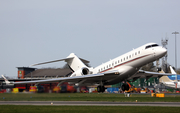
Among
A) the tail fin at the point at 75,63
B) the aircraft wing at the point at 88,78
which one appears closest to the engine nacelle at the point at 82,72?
the aircraft wing at the point at 88,78

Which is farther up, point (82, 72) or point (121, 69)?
point (121, 69)

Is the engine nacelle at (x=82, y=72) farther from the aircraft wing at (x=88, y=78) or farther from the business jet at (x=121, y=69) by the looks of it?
the aircraft wing at (x=88, y=78)

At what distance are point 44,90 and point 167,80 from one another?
37.4 meters

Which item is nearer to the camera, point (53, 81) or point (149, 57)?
point (149, 57)

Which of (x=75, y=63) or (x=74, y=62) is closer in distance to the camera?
(x=75, y=63)

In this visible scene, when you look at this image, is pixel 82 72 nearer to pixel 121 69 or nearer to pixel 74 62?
pixel 74 62

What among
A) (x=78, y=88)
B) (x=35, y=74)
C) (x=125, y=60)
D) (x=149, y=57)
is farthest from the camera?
(x=35, y=74)

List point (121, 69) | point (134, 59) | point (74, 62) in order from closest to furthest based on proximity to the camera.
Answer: point (134, 59)
point (121, 69)
point (74, 62)

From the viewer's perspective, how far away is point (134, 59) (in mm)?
30750

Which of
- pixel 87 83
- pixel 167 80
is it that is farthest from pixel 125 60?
pixel 167 80

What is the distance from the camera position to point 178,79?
62.9m

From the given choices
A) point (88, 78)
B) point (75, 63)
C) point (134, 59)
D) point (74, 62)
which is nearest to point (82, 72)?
point (88, 78)

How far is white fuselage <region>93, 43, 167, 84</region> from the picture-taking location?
2945 cm
